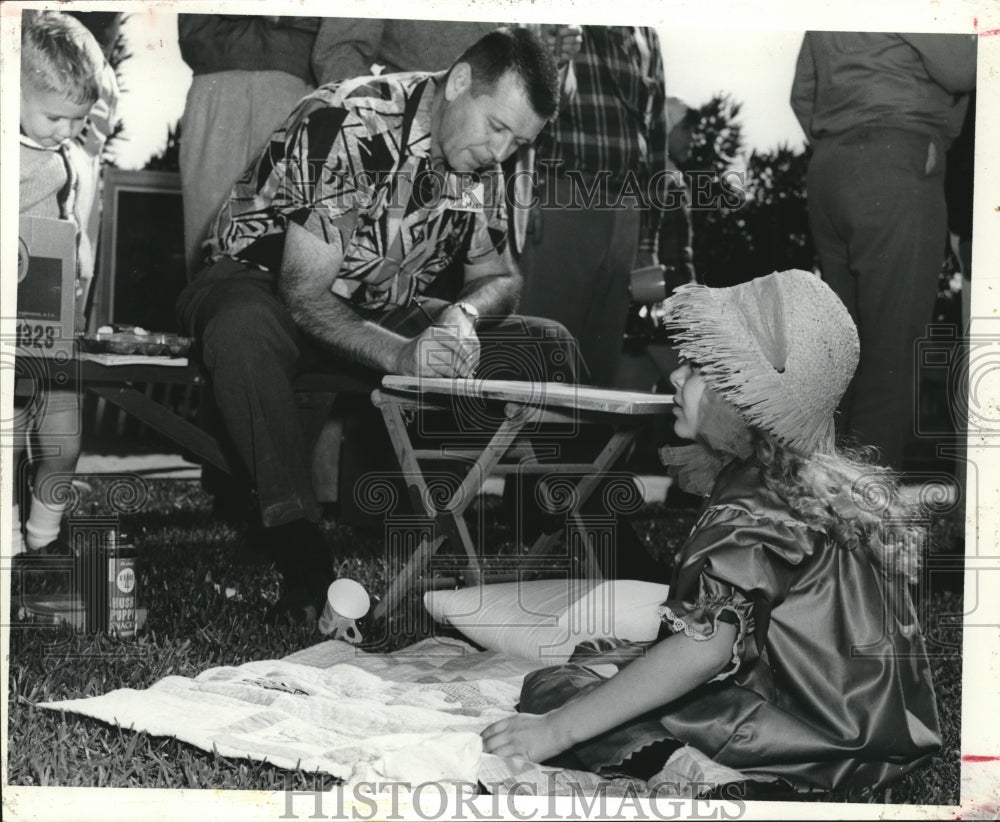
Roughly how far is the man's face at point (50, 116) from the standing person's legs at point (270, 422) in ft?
1.74

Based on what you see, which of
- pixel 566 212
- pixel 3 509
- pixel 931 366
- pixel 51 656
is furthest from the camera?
pixel 566 212

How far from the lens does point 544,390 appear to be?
269 cm

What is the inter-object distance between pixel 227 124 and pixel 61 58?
0.78 m

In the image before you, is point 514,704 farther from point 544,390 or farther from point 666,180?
point 666,180

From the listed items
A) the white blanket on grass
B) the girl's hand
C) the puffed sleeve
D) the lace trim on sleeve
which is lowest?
the white blanket on grass

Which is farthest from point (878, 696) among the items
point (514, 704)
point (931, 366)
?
point (931, 366)

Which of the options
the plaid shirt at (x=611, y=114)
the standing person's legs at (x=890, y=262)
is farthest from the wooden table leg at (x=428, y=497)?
the plaid shirt at (x=611, y=114)

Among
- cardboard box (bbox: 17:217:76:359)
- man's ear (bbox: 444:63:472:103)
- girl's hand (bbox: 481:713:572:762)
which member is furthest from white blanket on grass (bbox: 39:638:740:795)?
man's ear (bbox: 444:63:472:103)

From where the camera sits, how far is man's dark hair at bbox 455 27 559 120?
116 inches

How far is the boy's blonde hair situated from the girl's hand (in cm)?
161

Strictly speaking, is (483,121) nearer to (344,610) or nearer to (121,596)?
(344,610)

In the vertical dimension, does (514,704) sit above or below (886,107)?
below

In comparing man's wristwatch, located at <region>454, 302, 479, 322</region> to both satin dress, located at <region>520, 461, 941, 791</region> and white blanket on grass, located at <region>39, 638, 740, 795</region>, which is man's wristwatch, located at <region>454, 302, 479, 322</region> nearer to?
white blanket on grass, located at <region>39, 638, 740, 795</region>

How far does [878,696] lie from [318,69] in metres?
2.26
